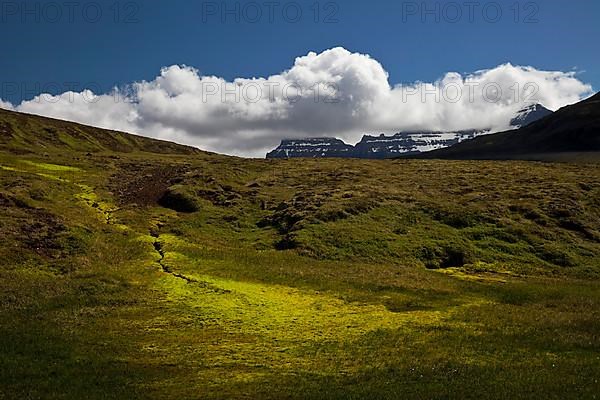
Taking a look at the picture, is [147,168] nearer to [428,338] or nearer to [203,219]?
[203,219]

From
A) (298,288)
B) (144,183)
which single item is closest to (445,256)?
(298,288)

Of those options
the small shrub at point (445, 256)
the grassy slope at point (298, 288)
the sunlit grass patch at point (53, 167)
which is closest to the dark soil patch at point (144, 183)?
the grassy slope at point (298, 288)

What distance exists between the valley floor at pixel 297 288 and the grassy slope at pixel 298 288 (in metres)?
0.22

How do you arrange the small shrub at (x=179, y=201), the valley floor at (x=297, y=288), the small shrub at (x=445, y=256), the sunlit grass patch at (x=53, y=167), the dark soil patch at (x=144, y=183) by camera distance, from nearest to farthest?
the valley floor at (x=297, y=288)
the small shrub at (x=445, y=256)
the small shrub at (x=179, y=201)
the dark soil patch at (x=144, y=183)
the sunlit grass patch at (x=53, y=167)

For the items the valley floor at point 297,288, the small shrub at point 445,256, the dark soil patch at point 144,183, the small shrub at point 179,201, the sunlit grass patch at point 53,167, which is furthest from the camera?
the sunlit grass patch at point 53,167

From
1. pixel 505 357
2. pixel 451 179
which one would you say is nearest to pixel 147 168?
pixel 451 179

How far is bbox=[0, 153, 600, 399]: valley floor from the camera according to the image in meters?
27.0

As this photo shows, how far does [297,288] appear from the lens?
49.5m

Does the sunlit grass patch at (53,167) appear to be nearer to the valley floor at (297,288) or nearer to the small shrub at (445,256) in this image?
the valley floor at (297,288)

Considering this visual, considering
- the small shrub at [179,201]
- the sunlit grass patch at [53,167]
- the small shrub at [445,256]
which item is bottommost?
the small shrub at [445,256]

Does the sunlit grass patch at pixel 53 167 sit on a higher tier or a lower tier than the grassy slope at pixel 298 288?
higher

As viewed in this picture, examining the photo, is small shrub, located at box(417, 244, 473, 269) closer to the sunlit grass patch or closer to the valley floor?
the valley floor

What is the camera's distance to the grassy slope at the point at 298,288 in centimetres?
2705

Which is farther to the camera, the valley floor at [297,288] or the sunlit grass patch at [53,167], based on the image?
the sunlit grass patch at [53,167]
